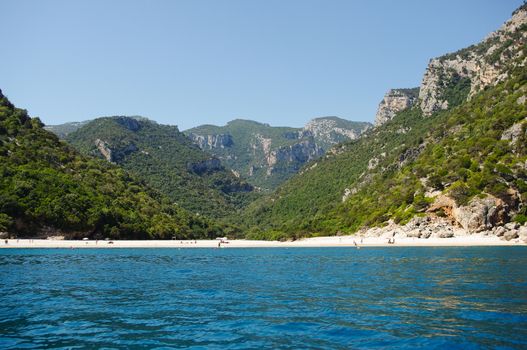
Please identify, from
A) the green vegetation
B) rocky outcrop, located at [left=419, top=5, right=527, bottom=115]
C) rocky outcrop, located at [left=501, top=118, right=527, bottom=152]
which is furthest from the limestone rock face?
rocky outcrop, located at [left=419, top=5, right=527, bottom=115]

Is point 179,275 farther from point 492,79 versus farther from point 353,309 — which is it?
point 492,79

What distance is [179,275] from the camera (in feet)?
122

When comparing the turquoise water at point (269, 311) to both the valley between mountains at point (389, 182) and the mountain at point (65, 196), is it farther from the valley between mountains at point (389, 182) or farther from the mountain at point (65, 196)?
the mountain at point (65, 196)

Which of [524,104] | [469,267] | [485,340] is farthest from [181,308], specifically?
[524,104]

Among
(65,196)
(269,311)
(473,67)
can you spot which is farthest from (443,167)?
(269,311)

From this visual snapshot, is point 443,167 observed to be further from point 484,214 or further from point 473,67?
point 473,67

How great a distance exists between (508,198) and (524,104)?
110ft

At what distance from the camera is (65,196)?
97.5m

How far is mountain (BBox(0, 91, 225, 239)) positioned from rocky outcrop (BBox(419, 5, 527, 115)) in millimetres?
110789

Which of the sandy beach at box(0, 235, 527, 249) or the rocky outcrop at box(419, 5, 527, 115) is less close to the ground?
the rocky outcrop at box(419, 5, 527, 115)

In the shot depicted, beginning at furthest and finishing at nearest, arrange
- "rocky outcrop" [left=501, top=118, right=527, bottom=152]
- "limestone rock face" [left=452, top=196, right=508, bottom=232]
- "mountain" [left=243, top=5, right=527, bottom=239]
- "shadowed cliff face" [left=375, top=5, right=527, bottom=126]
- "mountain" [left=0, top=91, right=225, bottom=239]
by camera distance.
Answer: "shadowed cliff face" [left=375, top=5, right=527, bottom=126] < "rocky outcrop" [left=501, top=118, right=527, bottom=152] < "mountain" [left=243, top=5, right=527, bottom=239] < "mountain" [left=0, top=91, right=225, bottom=239] < "limestone rock face" [left=452, top=196, right=508, bottom=232]

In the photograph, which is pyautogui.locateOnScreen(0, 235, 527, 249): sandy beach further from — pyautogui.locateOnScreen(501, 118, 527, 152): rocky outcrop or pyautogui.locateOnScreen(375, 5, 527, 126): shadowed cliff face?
pyautogui.locateOnScreen(375, 5, 527, 126): shadowed cliff face

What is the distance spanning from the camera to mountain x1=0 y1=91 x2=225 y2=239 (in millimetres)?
91312

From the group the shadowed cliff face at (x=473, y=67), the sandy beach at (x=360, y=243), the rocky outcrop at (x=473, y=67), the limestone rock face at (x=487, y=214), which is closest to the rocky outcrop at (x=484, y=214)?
the limestone rock face at (x=487, y=214)
